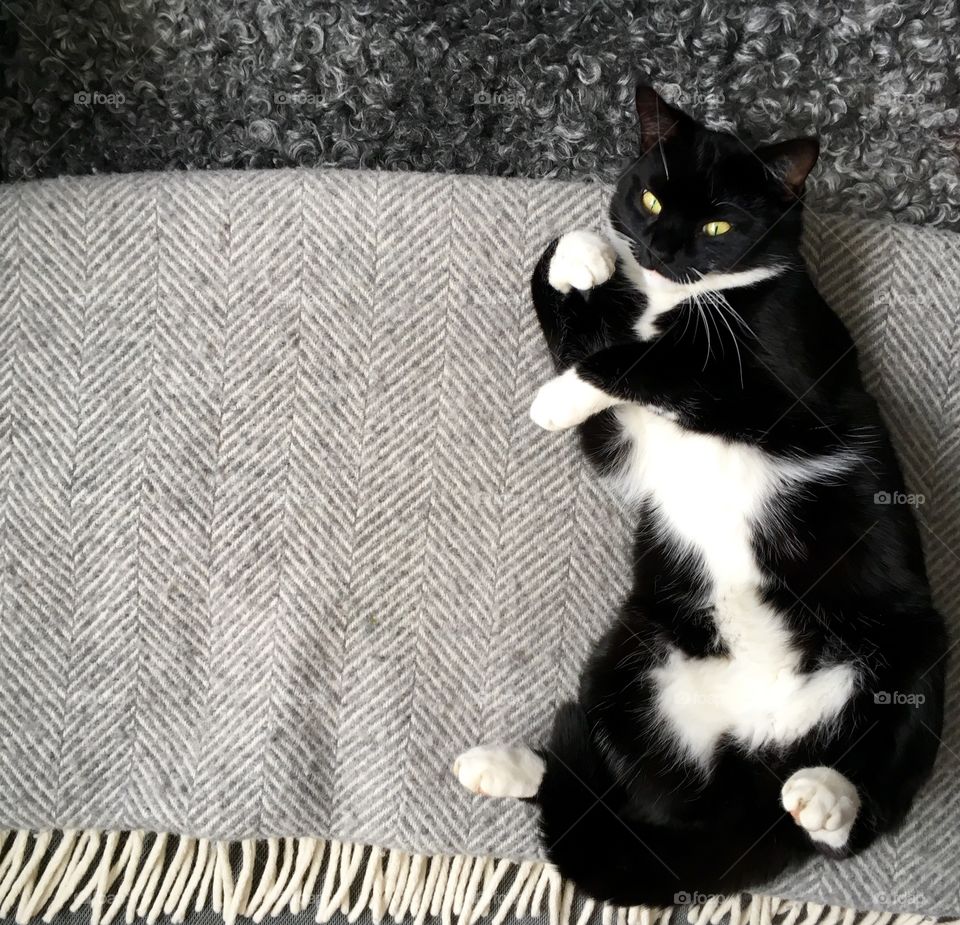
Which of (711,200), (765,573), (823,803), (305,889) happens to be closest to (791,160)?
(711,200)

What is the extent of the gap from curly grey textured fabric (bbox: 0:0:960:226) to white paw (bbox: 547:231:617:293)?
23 centimetres

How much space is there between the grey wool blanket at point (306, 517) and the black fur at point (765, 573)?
0.11 metres

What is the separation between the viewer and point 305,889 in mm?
1099

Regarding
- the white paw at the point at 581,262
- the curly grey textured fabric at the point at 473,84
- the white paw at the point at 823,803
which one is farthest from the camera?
the curly grey textured fabric at the point at 473,84

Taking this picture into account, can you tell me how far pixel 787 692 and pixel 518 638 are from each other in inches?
12.5

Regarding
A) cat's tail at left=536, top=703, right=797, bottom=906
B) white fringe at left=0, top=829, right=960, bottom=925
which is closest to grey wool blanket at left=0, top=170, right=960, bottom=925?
white fringe at left=0, top=829, right=960, bottom=925

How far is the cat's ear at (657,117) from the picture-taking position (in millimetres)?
975

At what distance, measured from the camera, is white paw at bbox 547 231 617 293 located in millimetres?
1008

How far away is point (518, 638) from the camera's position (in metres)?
1.09

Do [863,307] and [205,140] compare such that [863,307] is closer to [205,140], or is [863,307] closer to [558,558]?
[558,558]

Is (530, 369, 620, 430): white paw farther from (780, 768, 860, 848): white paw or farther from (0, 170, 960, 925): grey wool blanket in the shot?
(780, 768, 860, 848): white paw

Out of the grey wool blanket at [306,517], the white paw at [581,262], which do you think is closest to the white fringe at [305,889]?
the grey wool blanket at [306,517]

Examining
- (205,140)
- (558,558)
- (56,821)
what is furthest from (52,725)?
(205,140)

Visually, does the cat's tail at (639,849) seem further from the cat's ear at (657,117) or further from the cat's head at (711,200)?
the cat's ear at (657,117)
